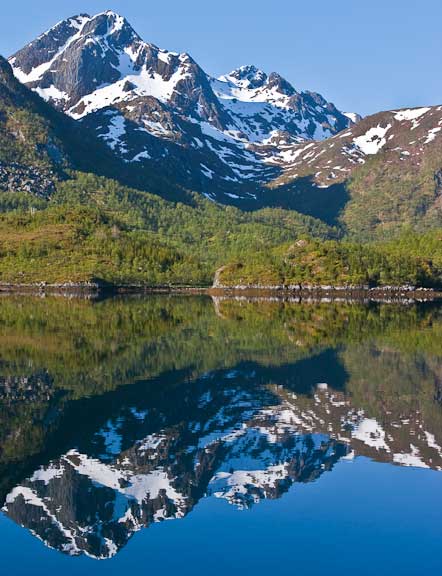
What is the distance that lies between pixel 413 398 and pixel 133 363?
29.5m

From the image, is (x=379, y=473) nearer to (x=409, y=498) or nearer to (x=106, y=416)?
(x=409, y=498)

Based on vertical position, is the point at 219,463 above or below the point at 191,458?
below

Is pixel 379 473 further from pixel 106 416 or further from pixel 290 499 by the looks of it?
pixel 106 416

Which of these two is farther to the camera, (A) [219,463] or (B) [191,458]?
(B) [191,458]

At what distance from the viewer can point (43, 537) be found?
31828 millimetres

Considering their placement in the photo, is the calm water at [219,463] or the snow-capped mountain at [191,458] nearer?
the calm water at [219,463]

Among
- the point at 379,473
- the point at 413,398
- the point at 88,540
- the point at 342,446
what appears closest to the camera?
the point at 88,540

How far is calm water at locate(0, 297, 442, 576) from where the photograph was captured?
98.6 ft

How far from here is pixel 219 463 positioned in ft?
136

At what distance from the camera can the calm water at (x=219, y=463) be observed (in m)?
30.0

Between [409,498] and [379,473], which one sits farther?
[379,473]

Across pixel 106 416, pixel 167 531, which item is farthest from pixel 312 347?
pixel 167 531

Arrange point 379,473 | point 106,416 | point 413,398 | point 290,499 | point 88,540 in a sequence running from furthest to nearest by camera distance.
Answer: point 413,398 → point 106,416 → point 379,473 → point 290,499 → point 88,540

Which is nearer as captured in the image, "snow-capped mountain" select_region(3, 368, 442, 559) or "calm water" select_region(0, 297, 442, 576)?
"calm water" select_region(0, 297, 442, 576)
